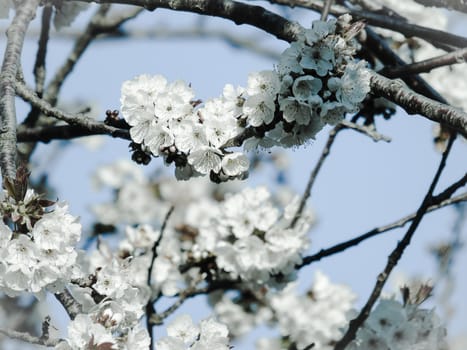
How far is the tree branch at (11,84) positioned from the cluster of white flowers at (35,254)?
0.40 feet

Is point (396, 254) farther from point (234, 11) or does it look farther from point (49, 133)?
point (49, 133)

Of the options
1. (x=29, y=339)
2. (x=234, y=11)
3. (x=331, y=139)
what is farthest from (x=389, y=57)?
(x=29, y=339)

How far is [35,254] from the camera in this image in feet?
6.70

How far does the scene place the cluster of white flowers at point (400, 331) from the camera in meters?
3.03

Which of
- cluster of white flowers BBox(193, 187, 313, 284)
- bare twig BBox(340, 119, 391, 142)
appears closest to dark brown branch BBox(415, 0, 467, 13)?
bare twig BBox(340, 119, 391, 142)

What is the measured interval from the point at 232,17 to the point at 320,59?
59 centimetres

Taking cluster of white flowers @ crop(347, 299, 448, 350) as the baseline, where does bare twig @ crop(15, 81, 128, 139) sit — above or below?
above

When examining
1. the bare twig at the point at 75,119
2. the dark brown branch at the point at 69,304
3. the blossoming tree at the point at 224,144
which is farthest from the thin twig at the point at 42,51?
the dark brown branch at the point at 69,304

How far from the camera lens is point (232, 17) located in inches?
102

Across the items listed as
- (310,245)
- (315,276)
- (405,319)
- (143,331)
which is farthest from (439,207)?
(315,276)

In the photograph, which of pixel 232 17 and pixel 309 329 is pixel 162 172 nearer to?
pixel 309 329

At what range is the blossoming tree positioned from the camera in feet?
6.79

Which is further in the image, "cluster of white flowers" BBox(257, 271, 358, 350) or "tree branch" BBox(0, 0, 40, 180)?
"cluster of white flowers" BBox(257, 271, 358, 350)

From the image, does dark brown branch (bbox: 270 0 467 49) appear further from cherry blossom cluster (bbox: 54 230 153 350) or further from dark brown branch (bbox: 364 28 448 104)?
cherry blossom cluster (bbox: 54 230 153 350)
